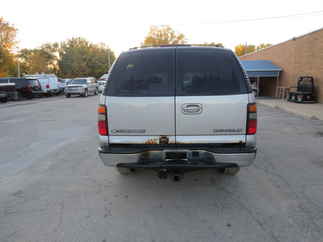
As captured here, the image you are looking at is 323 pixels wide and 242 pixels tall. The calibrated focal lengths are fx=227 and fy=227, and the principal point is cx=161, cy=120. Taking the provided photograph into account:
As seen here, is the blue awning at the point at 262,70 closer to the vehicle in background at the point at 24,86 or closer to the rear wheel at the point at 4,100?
→ the vehicle in background at the point at 24,86

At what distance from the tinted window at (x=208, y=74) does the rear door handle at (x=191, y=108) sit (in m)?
0.14

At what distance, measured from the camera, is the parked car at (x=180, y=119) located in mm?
2787

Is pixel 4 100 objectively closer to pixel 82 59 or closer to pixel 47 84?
pixel 47 84

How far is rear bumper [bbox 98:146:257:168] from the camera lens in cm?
281

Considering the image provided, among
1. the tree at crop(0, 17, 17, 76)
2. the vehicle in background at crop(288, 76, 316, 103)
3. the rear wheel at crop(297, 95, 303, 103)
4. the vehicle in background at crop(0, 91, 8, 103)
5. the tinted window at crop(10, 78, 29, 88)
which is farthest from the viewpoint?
the tree at crop(0, 17, 17, 76)

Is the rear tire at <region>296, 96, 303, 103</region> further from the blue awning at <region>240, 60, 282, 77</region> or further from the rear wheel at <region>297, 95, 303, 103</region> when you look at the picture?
the blue awning at <region>240, 60, 282, 77</region>

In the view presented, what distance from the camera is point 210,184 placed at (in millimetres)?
3674

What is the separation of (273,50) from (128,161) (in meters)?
22.2

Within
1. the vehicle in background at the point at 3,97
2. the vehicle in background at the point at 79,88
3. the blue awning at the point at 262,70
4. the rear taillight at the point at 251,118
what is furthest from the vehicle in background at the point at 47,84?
the rear taillight at the point at 251,118

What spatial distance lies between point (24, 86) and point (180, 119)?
21.2 m

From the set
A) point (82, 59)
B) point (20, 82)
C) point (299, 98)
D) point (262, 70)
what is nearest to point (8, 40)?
point (82, 59)

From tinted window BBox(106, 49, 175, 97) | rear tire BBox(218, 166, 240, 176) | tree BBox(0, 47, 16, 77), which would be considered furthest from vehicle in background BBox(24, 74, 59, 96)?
rear tire BBox(218, 166, 240, 176)

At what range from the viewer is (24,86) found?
19828mm

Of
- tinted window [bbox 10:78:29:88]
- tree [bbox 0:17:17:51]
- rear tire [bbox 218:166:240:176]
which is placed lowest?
rear tire [bbox 218:166:240:176]
